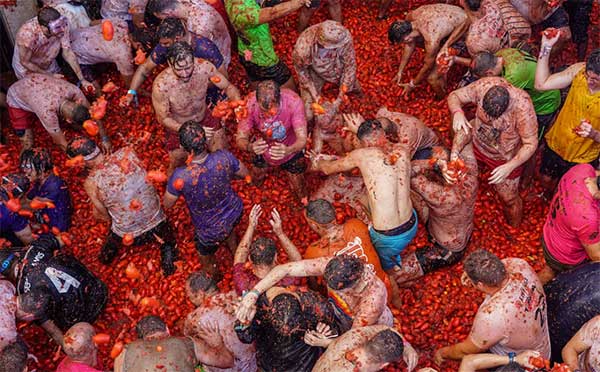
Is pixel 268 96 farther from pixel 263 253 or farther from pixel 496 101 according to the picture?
pixel 496 101

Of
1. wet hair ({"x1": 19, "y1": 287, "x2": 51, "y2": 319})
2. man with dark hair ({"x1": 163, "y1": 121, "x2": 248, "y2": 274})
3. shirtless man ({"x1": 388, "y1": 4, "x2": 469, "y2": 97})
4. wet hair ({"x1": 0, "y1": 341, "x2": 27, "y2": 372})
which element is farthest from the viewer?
shirtless man ({"x1": 388, "y1": 4, "x2": 469, "y2": 97})

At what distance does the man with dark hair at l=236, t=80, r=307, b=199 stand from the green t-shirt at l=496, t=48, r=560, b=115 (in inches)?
97.0

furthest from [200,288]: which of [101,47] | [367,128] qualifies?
[101,47]

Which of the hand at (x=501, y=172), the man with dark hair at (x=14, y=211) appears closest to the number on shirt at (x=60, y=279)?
the man with dark hair at (x=14, y=211)

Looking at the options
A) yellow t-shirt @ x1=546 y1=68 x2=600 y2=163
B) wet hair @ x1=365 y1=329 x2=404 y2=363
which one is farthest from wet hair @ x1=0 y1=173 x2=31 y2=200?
yellow t-shirt @ x1=546 y1=68 x2=600 y2=163

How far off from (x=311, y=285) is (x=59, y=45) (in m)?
4.60

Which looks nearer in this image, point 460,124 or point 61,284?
point 61,284

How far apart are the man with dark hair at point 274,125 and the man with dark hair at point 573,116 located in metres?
2.74

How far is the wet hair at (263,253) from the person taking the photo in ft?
19.1

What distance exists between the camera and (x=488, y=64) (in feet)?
23.7

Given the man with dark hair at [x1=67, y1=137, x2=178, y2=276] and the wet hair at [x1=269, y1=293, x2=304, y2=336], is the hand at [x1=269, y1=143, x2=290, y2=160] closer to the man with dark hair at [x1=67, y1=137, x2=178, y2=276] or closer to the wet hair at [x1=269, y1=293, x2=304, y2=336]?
the man with dark hair at [x1=67, y1=137, x2=178, y2=276]

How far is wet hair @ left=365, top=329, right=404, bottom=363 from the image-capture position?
486cm

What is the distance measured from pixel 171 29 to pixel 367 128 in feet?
8.54

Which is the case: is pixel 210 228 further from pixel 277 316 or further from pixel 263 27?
pixel 263 27
